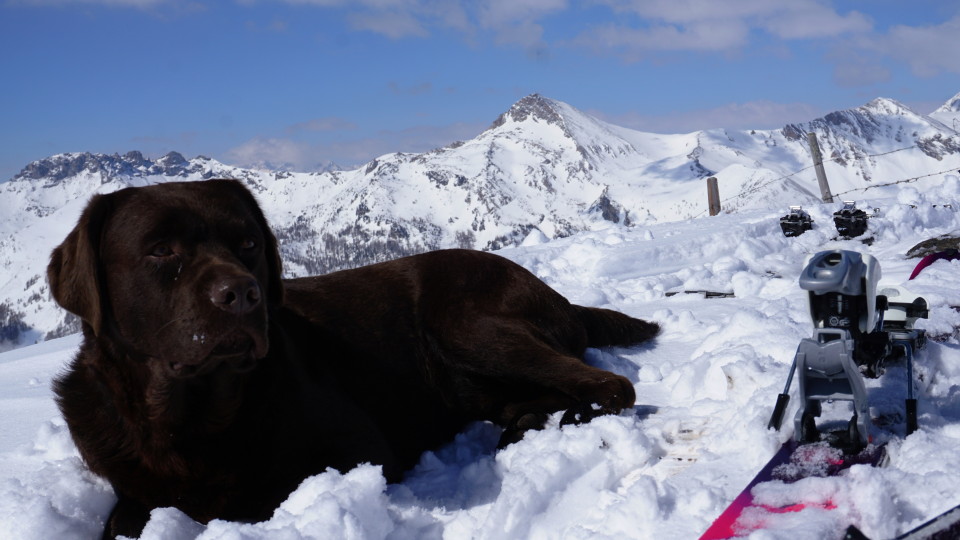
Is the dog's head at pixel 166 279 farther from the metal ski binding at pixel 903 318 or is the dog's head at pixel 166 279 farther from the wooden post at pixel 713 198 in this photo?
the wooden post at pixel 713 198

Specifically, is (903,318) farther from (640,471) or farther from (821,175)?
(821,175)

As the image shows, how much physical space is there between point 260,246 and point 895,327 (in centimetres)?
253

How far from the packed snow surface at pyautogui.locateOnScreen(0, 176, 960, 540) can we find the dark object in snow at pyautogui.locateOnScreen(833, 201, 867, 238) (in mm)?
5934

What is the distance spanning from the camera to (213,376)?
8.66ft

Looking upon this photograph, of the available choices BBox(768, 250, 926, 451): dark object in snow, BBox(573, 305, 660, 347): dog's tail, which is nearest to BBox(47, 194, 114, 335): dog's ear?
BBox(768, 250, 926, 451): dark object in snow

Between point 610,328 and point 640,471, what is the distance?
2.08 meters

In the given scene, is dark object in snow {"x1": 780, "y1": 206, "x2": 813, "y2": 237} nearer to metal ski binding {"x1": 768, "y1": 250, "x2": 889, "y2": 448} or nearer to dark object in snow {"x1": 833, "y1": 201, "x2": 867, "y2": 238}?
dark object in snow {"x1": 833, "y1": 201, "x2": 867, "y2": 238}

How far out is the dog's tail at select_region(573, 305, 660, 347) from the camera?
466cm

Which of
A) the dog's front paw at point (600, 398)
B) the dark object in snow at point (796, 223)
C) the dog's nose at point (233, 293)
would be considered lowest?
the dark object in snow at point (796, 223)

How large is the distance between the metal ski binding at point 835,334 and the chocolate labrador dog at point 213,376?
1.11 metres

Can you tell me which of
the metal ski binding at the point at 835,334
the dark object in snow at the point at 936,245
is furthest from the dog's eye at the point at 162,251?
the dark object in snow at the point at 936,245

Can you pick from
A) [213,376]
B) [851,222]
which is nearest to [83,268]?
[213,376]

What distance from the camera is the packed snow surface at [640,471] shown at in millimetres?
2125

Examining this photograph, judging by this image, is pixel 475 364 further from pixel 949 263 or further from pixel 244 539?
pixel 949 263
